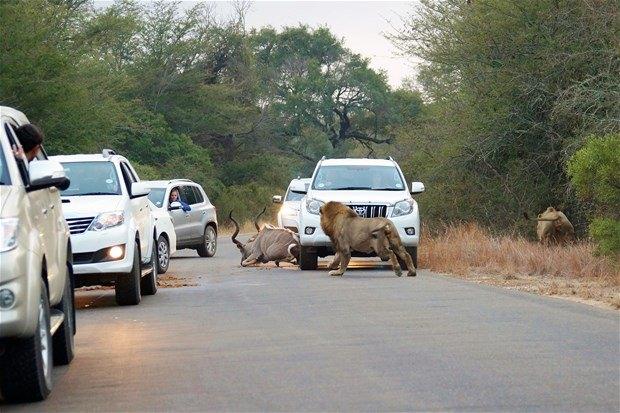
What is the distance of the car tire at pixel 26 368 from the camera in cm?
905

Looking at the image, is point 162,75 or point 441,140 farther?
point 162,75

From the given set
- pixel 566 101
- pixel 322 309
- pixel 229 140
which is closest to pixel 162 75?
pixel 229 140

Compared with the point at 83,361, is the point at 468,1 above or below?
above

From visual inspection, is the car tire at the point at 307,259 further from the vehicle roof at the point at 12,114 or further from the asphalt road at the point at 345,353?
the vehicle roof at the point at 12,114

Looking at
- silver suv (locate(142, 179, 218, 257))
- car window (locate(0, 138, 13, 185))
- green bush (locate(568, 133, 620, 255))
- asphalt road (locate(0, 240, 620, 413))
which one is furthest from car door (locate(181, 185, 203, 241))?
car window (locate(0, 138, 13, 185))

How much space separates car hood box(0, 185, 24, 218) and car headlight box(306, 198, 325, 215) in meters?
13.8

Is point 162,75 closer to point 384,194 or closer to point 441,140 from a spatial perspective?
point 441,140

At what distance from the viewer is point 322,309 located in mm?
15625

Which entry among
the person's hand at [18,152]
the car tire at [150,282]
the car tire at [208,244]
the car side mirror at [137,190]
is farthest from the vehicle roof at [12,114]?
the car tire at [208,244]

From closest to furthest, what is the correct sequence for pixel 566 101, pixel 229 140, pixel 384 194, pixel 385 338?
pixel 385 338 < pixel 384 194 < pixel 566 101 < pixel 229 140

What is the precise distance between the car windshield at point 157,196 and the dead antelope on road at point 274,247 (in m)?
3.98

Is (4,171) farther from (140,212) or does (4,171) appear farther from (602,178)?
(602,178)

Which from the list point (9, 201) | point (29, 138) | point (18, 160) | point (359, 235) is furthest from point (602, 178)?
point (9, 201)

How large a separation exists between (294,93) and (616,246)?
204 ft
